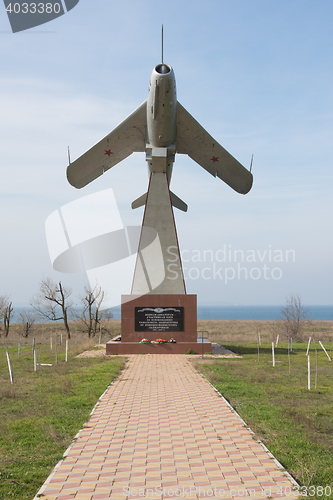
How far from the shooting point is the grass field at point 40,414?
4945mm

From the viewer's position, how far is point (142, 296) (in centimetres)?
1848

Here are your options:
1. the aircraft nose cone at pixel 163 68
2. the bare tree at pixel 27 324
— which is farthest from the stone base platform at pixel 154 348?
the bare tree at pixel 27 324

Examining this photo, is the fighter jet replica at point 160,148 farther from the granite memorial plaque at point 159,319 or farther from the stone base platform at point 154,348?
the stone base platform at point 154,348

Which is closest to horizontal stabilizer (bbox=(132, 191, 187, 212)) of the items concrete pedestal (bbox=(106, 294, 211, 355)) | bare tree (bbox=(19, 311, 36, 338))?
concrete pedestal (bbox=(106, 294, 211, 355))

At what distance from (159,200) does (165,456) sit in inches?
581

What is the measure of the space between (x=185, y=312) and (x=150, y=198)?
5589 millimetres

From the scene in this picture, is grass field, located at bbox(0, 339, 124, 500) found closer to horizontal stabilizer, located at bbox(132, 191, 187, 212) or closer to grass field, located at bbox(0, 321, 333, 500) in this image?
grass field, located at bbox(0, 321, 333, 500)

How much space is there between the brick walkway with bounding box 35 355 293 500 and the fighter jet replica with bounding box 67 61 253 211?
12508 mm

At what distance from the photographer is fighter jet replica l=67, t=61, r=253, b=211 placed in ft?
60.5

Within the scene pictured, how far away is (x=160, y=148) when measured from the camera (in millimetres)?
18828

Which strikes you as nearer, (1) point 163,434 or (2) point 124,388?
(1) point 163,434

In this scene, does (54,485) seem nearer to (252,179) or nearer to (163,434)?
(163,434)

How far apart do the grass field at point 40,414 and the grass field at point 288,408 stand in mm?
3012

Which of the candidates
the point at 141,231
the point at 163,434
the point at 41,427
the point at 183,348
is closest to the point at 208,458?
the point at 163,434
